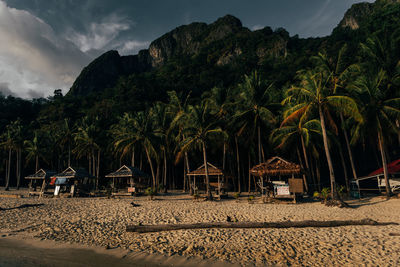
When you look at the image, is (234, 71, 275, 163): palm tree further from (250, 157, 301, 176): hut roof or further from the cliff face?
the cliff face

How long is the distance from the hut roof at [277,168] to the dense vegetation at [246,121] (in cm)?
261

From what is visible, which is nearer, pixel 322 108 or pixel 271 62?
pixel 322 108

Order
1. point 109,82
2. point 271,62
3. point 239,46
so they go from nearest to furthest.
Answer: point 271,62, point 239,46, point 109,82

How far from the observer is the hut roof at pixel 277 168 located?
661 inches

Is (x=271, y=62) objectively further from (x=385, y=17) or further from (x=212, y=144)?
(x=212, y=144)

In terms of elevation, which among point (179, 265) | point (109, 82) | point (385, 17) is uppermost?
point (109, 82)

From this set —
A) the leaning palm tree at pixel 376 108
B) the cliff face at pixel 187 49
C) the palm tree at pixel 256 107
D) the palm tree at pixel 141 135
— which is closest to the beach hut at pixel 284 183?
the palm tree at pixel 256 107

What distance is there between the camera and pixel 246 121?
23000 millimetres

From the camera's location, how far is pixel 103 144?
115 feet

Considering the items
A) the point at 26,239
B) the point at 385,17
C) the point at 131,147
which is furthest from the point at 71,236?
the point at 385,17

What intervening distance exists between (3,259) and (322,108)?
18240 millimetres

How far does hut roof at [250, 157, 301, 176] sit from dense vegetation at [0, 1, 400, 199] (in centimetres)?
261

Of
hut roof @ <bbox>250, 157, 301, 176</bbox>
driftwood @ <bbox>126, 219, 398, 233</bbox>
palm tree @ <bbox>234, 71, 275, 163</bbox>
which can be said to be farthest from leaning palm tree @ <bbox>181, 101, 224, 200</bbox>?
driftwood @ <bbox>126, 219, 398, 233</bbox>

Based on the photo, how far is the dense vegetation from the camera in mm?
17578
